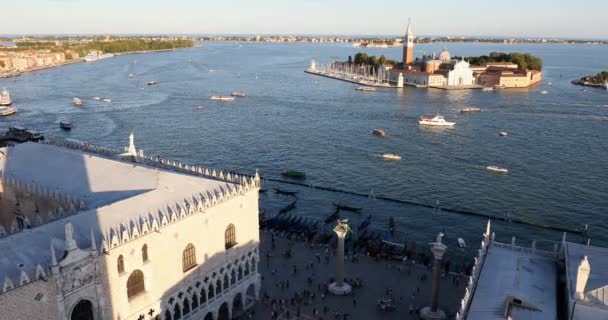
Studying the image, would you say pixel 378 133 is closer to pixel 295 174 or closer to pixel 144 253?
pixel 295 174

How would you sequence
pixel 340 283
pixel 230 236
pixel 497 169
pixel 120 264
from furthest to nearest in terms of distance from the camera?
pixel 497 169 → pixel 340 283 → pixel 230 236 → pixel 120 264

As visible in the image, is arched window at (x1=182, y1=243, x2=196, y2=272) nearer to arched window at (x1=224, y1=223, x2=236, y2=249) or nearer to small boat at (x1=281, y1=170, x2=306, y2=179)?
arched window at (x1=224, y1=223, x2=236, y2=249)

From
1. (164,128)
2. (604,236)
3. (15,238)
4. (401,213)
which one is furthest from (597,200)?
(164,128)

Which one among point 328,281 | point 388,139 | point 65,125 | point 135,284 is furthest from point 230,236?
point 65,125

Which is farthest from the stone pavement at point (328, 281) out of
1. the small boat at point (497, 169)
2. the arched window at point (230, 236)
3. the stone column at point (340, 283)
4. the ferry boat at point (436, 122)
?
the ferry boat at point (436, 122)

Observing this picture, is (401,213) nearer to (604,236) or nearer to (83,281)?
(604,236)
